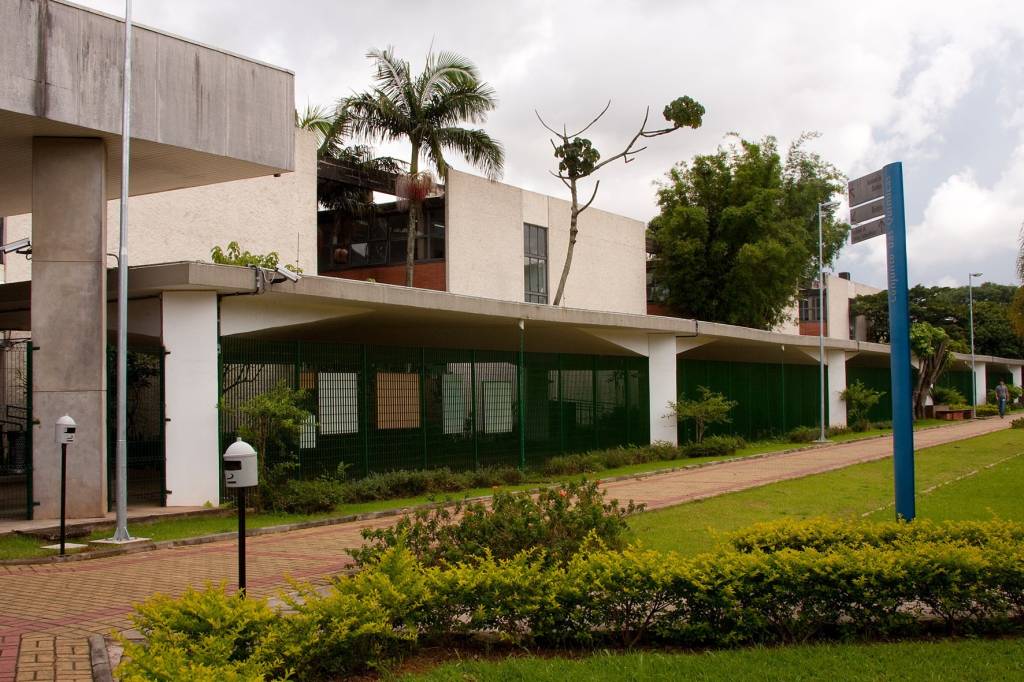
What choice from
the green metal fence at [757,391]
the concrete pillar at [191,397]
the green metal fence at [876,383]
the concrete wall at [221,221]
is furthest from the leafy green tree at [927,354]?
the concrete pillar at [191,397]

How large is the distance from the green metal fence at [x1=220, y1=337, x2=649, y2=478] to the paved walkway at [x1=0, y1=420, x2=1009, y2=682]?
122 inches

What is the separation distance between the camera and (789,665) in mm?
5793

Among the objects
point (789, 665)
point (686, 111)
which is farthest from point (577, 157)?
point (789, 665)

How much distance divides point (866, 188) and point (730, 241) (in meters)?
36.2

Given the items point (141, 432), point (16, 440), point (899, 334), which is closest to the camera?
point (899, 334)

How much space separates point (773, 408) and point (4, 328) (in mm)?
23932

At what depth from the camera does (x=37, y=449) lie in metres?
12.9

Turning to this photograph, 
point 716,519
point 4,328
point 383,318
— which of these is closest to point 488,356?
point 383,318

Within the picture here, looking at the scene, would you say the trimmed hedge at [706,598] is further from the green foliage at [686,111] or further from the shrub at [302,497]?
the green foliage at [686,111]

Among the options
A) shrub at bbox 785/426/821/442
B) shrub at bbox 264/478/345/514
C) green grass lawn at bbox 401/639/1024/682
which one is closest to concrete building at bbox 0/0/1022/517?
shrub at bbox 264/478/345/514

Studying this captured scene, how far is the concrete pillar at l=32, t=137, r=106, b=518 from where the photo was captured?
12883 mm

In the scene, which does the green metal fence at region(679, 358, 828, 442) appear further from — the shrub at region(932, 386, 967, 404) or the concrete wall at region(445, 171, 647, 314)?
the shrub at region(932, 386, 967, 404)

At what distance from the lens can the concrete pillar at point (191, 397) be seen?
14.0m

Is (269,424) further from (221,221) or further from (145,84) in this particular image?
(221,221)
